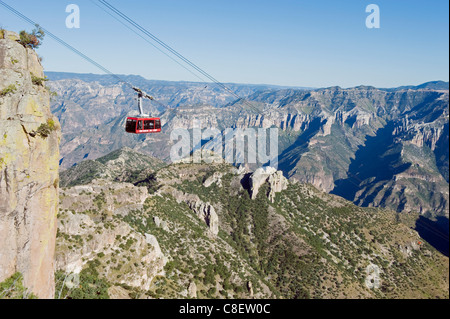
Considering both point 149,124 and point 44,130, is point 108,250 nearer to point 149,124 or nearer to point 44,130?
point 149,124

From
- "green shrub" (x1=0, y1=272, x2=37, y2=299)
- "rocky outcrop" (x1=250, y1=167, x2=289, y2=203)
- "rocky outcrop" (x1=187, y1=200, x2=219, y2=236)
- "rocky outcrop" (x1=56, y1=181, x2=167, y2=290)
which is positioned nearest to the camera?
"green shrub" (x1=0, y1=272, x2=37, y2=299)

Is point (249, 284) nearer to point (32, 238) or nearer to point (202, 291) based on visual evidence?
point (202, 291)

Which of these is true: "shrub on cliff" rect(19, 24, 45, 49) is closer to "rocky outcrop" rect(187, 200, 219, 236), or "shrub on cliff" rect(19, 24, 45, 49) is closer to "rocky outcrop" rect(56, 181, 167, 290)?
"rocky outcrop" rect(56, 181, 167, 290)

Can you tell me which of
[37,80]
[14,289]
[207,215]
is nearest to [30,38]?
[37,80]

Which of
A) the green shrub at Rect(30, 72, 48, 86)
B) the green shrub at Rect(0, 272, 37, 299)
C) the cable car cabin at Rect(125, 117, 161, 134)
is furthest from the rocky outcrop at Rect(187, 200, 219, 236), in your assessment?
the green shrub at Rect(30, 72, 48, 86)

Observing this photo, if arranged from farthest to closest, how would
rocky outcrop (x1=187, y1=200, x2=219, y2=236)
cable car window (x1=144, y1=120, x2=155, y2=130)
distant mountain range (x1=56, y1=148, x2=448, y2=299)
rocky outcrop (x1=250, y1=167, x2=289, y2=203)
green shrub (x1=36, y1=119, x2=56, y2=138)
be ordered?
1. rocky outcrop (x1=250, y1=167, x2=289, y2=203)
2. rocky outcrop (x1=187, y1=200, x2=219, y2=236)
3. distant mountain range (x1=56, y1=148, x2=448, y2=299)
4. cable car window (x1=144, y1=120, x2=155, y2=130)
5. green shrub (x1=36, y1=119, x2=56, y2=138)

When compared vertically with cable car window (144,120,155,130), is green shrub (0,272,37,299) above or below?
below
